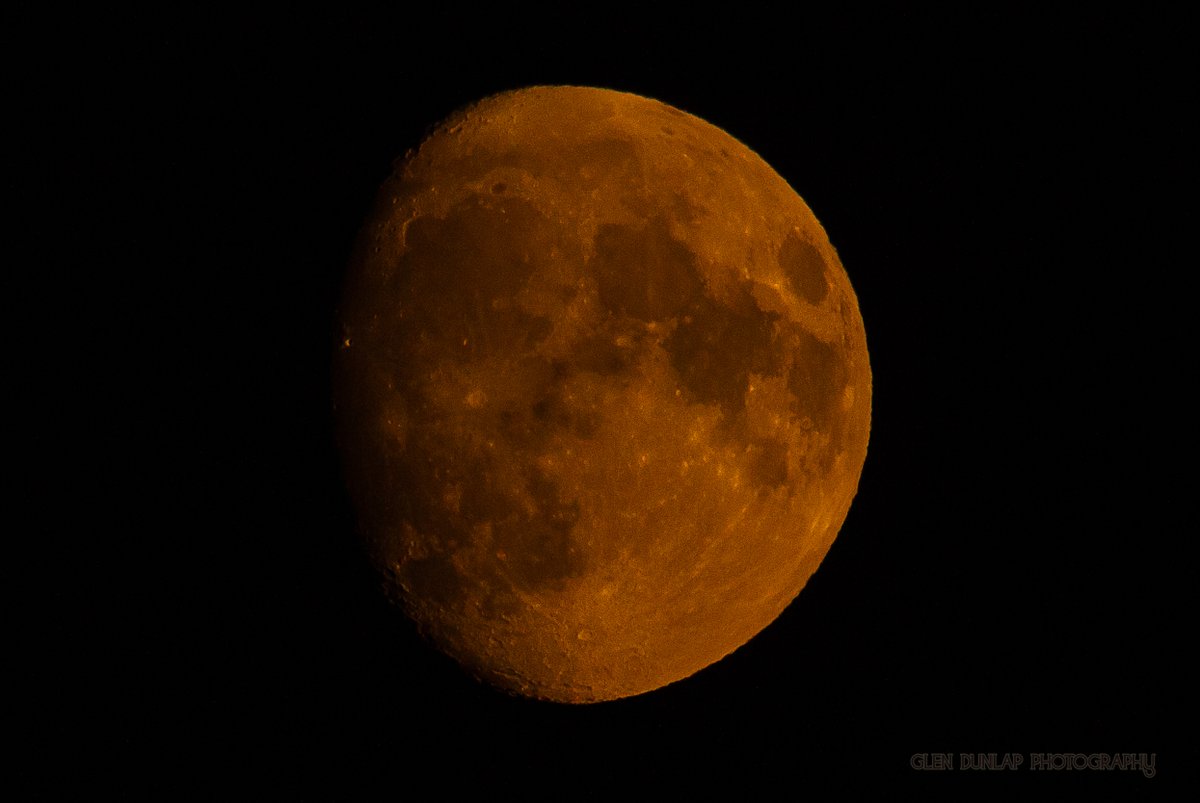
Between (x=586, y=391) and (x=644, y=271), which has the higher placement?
(x=644, y=271)

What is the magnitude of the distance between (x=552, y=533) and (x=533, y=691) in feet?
2.56

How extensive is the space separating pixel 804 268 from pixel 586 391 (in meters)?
0.84

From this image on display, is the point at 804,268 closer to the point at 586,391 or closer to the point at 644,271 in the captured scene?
the point at 644,271

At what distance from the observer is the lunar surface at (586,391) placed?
2.13 meters

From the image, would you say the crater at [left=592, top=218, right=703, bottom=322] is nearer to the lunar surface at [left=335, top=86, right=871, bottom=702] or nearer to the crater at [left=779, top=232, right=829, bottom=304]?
the lunar surface at [left=335, top=86, right=871, bottom=702]

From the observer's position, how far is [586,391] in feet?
6.92

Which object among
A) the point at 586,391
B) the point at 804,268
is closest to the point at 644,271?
the point at 586,391


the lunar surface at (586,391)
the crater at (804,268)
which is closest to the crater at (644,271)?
the lunar surface at (586,391)

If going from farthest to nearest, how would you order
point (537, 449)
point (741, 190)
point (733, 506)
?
1. point (741, 190)
2. point (733, 506)
3. point (537, 449)

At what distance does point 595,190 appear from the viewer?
224 centimetres

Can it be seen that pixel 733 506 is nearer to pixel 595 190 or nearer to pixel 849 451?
pixel 849 451

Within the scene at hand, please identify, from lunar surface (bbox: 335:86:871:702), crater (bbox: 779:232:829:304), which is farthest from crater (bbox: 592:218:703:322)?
crater (bbox: 779:232:829:304)

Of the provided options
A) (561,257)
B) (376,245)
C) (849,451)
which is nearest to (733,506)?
(849,451)

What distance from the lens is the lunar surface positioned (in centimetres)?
213
